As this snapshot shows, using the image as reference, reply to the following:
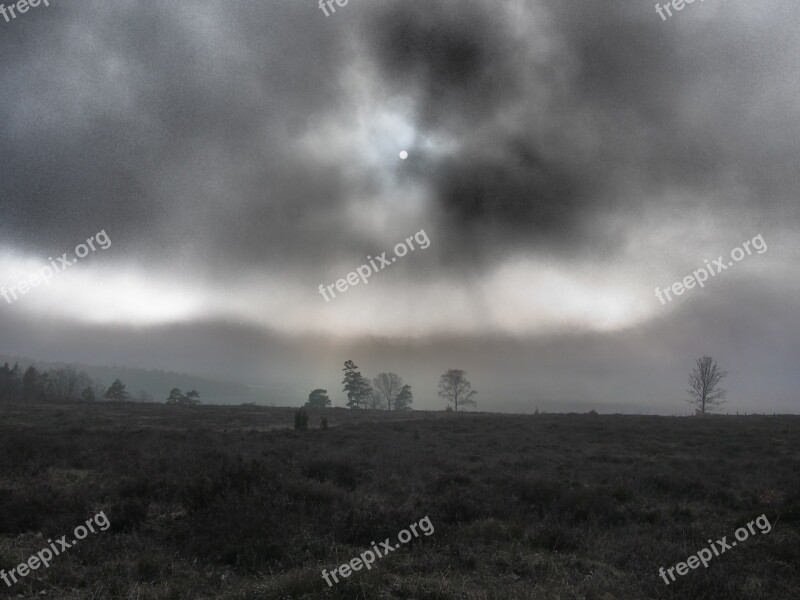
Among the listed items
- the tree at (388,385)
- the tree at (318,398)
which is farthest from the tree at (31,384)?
the tree at (388,385)

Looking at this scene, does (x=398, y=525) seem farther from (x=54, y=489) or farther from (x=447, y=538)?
(x=54, y=489)

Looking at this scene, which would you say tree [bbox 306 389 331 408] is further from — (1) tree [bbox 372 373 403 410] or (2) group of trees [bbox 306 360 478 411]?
(1) tree [bbox 372 373 403 410]

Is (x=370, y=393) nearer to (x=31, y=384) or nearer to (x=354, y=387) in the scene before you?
(x=354, y=387)

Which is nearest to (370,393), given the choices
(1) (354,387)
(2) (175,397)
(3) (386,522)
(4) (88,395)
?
(1) (354,387)

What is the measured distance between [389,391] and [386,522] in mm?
90653

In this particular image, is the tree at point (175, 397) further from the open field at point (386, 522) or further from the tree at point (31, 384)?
the open field at point (386, 522)

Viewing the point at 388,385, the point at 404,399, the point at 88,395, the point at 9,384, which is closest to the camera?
the point at 9,384

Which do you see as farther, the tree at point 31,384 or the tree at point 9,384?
the tree at point 31,384

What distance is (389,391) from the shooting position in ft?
318

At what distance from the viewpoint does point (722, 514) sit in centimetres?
969

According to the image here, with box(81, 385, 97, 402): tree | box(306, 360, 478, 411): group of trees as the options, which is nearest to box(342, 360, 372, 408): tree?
box(306, 360, 478, 411): group of trees

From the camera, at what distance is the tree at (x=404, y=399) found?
93375mm

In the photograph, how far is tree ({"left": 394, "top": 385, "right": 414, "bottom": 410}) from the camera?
9338cm

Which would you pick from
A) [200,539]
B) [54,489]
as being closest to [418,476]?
[200,539]
